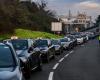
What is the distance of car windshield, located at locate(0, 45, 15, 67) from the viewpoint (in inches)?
383

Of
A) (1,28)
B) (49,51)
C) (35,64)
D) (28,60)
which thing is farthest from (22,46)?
(1,28)

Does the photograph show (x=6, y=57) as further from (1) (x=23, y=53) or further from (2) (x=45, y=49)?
(2) (x=45, y=49)

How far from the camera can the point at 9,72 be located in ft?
29.0

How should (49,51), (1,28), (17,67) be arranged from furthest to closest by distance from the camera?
(1,28), (49,51), (17,67)

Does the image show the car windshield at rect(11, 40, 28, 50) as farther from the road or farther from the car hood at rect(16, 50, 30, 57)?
the road

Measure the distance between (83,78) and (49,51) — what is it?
11701 millimetres

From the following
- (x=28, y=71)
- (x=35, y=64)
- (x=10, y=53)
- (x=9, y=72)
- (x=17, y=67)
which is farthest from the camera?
(x=35, y=64)

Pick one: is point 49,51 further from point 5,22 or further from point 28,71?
point 5,22

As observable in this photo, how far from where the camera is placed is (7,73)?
8727 mm

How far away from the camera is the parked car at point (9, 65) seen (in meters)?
8.60

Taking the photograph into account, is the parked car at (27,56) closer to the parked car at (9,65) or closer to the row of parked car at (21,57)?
the row of parked car at (21,57)

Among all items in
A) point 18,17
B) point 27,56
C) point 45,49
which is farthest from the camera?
point 18,17

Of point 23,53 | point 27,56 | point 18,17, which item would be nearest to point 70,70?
point 23,53

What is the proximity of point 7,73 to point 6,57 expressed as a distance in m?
1.41
